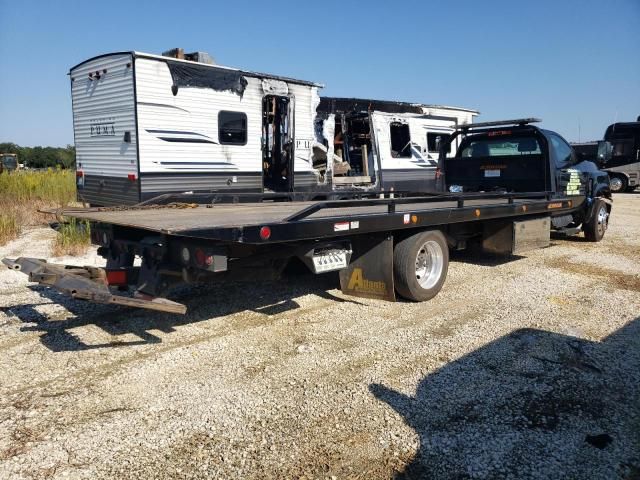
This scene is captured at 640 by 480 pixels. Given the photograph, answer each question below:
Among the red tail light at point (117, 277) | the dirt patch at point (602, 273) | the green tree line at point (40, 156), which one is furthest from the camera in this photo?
the green tree line at point (40, 156)

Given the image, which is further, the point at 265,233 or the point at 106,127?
the point at 106,127

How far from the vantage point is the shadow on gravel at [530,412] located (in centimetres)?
287

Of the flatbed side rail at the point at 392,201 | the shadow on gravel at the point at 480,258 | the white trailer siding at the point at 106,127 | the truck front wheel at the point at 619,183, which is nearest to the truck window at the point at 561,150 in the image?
the flatbed side rail at the point at 392,201

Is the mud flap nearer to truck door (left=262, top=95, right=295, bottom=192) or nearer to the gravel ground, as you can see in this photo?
the gravel ground

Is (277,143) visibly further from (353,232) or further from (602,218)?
(353,232)

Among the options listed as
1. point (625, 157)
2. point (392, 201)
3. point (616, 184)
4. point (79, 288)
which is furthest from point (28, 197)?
point (625, 157)

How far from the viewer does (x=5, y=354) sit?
4281 mm

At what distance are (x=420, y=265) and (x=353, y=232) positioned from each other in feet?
5.36

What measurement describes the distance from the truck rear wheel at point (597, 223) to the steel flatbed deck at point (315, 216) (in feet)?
8.48

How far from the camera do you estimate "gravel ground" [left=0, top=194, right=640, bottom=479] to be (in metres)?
2.89

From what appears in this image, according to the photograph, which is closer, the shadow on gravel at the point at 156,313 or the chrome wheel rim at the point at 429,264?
the shadow on gravel at the point at 156,313

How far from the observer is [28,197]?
12641 millimetres

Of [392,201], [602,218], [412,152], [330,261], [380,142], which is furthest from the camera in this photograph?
[412,152]

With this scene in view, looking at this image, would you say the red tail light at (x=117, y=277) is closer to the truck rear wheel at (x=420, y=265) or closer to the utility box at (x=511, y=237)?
the truck rear wheel at (x=420, y=265)
